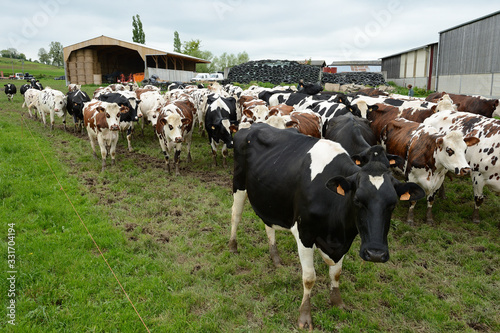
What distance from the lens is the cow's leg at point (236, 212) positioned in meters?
5.22

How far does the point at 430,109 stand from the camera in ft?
32.6

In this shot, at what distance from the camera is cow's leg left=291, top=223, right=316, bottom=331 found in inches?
148

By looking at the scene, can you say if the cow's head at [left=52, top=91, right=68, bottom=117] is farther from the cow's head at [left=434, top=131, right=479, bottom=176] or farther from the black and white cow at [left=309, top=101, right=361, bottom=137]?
the cow's head at [left=434, top=131, right=479, bottom=176]

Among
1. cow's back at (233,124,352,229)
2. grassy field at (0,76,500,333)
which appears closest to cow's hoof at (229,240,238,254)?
grassy field at (0,76,500,333)

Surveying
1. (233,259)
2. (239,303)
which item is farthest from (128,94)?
(239,303)

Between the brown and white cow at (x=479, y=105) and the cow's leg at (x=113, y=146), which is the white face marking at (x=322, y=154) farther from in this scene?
the brown and white cow at (x=479, y=105)

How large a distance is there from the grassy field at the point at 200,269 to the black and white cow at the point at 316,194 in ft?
1.82

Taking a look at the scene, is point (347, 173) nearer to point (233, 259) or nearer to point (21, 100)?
point (233, 259)

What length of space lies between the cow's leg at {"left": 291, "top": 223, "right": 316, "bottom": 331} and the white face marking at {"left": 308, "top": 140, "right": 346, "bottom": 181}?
704 millimetres

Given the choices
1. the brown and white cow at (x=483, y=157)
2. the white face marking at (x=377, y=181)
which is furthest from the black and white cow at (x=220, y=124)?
the white face marking at (x=377, y=181)

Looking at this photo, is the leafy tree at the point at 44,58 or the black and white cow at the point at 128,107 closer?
the black and white cow at the point at 128,107

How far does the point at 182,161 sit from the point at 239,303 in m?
7.26

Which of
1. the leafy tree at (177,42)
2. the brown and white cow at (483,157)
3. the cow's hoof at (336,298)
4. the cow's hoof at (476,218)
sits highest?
the leafy tree at (177,42)

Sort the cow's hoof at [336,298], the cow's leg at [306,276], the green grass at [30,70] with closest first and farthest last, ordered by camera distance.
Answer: the cow's leg at [306,276] → the cow's hoof at [336,298] → the green grass at [30,70]
